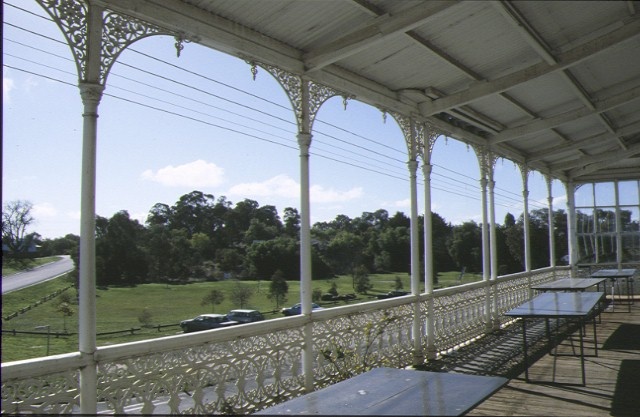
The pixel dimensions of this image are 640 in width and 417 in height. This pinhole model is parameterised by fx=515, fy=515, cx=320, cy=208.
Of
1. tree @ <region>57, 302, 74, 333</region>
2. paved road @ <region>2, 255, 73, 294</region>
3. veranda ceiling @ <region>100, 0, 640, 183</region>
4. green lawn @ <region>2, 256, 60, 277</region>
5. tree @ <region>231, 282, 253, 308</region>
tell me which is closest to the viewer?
veranda ceiling @ <region>100, 0, 640, 183</region>

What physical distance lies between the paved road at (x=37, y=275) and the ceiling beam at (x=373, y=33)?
27.2 metres

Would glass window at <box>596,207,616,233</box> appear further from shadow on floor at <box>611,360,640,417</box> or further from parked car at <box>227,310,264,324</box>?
parked car at <box>227,310,264,324</box>

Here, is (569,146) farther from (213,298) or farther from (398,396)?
(213,298)

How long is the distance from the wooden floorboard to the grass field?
2091 centimetres

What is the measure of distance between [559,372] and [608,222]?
1102cm

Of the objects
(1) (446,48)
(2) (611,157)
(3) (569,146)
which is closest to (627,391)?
(1) (446,48)

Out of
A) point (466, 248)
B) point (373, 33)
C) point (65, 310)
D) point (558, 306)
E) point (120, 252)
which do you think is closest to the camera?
point (373, 33)

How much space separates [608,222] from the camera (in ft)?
50.8

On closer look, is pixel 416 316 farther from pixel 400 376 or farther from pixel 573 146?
pixel 573 146

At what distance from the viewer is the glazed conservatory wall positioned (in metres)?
15.1

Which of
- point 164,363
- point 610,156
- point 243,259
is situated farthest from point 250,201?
point 164,363

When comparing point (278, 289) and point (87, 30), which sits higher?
point (87, 30)

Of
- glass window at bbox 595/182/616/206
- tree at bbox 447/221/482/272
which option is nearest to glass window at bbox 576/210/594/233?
glass window at bbox 595/182/616/206

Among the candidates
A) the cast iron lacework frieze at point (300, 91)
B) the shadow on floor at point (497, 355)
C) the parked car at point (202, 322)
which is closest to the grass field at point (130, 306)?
the parked car at point (202, 322)
